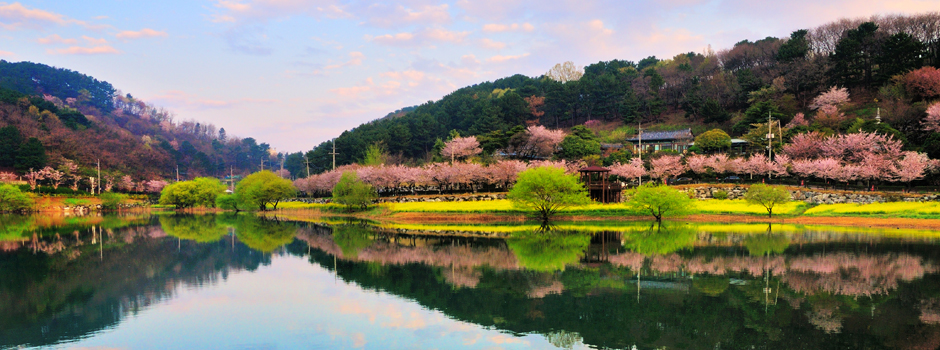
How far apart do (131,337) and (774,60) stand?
107096mm

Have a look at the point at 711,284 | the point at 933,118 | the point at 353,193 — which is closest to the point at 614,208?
the point at 711,284

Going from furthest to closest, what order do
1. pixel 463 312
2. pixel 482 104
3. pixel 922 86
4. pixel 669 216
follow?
pixel 482 104, pixel 922 86, pixel 669 216, pixel 463 312

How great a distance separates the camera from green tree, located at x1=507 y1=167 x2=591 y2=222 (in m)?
43.9

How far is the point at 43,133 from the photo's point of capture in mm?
98625

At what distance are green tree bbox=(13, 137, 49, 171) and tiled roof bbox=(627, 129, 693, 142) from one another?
98.0 metres

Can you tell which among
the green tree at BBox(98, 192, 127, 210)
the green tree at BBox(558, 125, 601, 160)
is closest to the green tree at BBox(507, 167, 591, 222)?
the green tree at BBox(558, 125, 601, 160)

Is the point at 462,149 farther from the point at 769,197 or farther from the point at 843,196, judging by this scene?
the point at 843,196

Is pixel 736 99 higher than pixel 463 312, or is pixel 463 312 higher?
pixel 736 99

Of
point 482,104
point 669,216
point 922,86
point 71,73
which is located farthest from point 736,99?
point 71,73

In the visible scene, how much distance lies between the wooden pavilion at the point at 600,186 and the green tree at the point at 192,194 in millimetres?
63051

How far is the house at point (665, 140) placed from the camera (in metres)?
78.3

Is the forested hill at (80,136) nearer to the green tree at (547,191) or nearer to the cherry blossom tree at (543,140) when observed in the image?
the cherry blossom tree at (543,140)

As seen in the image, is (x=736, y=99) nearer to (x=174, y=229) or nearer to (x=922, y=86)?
(x=922, y=86)

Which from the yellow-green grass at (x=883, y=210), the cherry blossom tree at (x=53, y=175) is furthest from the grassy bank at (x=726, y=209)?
the cherry blossom tree at (x=53, y=175)
